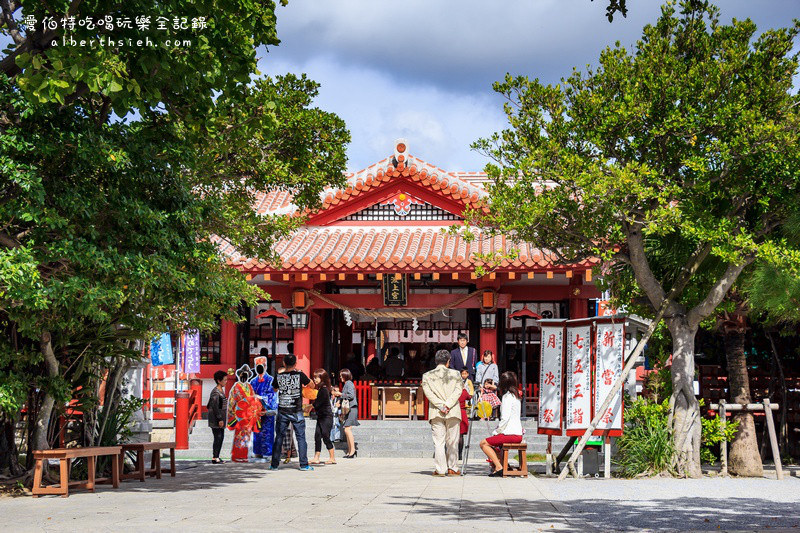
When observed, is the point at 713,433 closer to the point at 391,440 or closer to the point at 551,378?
the point at 551,378

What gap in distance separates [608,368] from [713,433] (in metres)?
2.07

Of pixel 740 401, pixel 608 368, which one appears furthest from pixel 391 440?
pixel 740 401

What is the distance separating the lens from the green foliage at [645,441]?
1305 cm

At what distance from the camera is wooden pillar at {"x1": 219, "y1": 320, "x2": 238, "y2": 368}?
76.2 feet

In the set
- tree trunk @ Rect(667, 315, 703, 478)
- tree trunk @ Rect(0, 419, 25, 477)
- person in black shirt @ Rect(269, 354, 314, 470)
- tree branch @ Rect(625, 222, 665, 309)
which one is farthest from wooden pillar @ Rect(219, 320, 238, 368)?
tree trunk @ Rect(667, 315, 703, 478)

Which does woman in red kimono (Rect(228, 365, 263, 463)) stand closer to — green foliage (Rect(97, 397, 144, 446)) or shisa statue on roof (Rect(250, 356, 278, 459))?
shisa statue on roof (Rect(250, 356, 278, 459))

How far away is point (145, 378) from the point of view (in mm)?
22578

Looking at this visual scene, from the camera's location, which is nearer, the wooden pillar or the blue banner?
the blue banner

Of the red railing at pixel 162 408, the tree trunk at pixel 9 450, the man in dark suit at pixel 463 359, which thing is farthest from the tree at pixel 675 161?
the red railing at pixel 162 408

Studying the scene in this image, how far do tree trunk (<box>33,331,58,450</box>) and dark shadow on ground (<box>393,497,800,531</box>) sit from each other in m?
4.20

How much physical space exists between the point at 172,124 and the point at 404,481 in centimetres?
537

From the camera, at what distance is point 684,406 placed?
13.4 metres

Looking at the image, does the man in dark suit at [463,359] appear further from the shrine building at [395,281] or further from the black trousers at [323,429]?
the black trousers at [323,429]

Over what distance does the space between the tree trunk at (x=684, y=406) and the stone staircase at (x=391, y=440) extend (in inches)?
189
